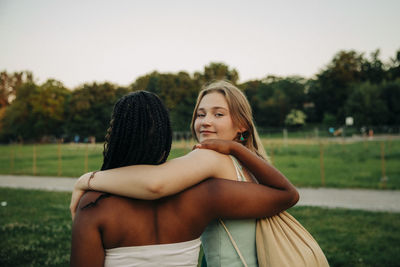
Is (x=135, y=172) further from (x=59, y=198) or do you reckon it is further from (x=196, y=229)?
(x=59, y=198)

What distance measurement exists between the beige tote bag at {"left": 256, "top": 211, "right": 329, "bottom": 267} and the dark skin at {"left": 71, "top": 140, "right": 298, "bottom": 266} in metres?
0.09

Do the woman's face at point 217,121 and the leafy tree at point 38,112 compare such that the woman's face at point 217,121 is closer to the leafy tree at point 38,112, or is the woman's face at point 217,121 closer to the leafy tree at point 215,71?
the leafy tree at point 215,71

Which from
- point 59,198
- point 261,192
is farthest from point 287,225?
point 59,198

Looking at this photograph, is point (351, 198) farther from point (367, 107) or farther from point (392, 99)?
point (392, 99)

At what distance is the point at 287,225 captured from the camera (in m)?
1.51

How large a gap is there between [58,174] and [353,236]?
46.3 feet

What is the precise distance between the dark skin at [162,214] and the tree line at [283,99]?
31009 millimetres

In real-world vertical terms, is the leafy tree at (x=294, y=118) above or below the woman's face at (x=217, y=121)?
above

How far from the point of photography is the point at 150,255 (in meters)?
1.25

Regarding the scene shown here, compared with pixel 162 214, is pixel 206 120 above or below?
above

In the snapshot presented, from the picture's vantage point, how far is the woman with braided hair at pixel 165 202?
3.87 feet

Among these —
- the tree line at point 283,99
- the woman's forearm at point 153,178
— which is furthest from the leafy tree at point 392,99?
the woman's forearm at point 153,178

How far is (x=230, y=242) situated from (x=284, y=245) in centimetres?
25

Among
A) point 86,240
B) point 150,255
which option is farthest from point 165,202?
point 86,240
